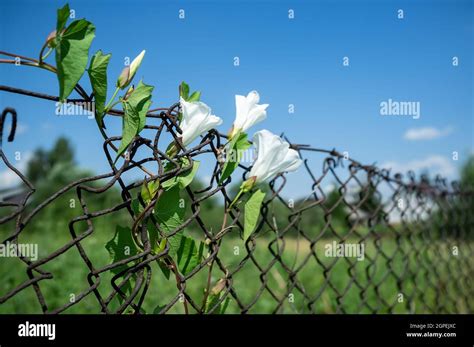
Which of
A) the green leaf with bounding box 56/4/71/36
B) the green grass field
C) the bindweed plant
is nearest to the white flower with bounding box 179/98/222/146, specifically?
the bindweed plant

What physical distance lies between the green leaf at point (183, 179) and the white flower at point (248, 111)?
117 millimetres

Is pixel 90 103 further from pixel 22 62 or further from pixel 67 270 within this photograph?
pixel 67 270

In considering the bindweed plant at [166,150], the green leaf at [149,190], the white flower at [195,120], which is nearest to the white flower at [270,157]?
the bindweed plant at [166,150]

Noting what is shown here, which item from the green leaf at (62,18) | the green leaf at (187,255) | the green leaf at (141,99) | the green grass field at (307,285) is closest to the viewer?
the green leaf at (62,18)

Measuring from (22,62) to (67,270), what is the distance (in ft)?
10.4

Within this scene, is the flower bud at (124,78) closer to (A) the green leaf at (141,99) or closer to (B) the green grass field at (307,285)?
(A) the green leaf at (141,99)

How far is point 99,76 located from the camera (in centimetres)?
71

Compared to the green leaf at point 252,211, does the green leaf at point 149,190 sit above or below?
above

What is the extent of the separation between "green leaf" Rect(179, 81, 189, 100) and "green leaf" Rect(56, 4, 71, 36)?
0.72ft

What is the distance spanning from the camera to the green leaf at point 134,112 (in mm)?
747

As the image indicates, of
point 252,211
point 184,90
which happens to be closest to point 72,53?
point 184,90

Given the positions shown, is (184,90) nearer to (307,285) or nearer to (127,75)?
(127,75)

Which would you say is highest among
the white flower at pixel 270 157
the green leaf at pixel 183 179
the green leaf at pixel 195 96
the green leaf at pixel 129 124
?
the green leaf at pixel 195 96
